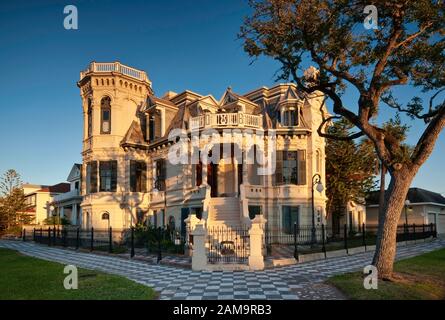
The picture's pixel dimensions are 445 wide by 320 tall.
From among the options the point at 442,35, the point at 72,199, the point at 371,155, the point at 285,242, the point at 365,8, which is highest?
the point at 365,8

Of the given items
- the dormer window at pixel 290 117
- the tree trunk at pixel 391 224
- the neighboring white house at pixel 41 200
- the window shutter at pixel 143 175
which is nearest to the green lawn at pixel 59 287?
the tree trunk at pixel 391 224

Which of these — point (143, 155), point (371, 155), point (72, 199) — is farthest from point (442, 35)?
point (72, 199)

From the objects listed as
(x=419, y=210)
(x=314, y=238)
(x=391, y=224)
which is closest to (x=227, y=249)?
(x=391, y=224)

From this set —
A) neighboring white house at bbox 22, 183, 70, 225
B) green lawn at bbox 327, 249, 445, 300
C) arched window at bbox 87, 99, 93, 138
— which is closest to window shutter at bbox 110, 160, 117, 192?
arched window at bbox 87, 99, 93, 138

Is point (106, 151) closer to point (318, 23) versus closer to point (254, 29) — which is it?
point (254, 29)

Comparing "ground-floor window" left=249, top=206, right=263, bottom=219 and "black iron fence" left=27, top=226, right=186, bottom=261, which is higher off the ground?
"ground-floor window" left=249, top=206, right=263, bottom=219

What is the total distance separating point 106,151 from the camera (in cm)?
2578

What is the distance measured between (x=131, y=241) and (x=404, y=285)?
1418 cm

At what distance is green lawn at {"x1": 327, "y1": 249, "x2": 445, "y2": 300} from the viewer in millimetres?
8246

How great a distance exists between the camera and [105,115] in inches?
1034

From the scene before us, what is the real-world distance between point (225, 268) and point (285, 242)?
1023cm

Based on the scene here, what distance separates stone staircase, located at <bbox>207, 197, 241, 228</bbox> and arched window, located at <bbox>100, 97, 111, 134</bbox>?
35.6 feet

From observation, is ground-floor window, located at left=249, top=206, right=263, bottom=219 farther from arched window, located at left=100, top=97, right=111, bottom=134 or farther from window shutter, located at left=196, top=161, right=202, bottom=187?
arched window, located at left=100, top=97, right=111, bottom=134
